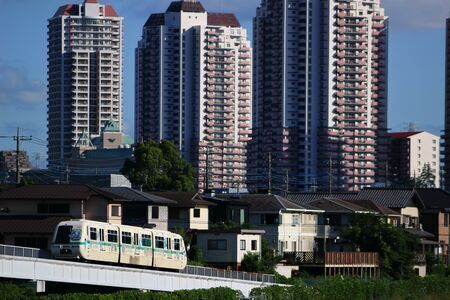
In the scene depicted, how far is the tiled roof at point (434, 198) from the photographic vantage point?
366 feet

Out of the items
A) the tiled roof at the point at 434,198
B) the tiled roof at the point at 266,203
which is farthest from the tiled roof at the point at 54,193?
the tiled roof at the point at 434,198

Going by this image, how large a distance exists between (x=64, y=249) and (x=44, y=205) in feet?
58.2

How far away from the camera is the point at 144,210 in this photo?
8088 cm

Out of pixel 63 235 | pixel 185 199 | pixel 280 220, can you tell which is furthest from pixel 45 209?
pixel 280 220

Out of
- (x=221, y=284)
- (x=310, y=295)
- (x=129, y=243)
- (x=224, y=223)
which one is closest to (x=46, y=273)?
(x=129, y=243)

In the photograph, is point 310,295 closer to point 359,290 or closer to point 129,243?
point 359,290

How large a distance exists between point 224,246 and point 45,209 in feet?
38.6

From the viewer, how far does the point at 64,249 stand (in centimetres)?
5603

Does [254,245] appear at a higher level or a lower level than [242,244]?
lower

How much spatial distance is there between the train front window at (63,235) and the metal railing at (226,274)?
10.1 metres

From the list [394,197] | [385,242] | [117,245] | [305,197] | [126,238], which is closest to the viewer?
[117,245]

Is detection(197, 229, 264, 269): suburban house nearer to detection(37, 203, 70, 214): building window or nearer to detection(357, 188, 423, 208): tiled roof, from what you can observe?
detection(37, 203, 70, 214): building window

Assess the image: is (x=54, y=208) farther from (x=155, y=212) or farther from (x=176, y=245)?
(x=176, y=245)

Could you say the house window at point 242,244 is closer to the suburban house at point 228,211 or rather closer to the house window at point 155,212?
the house window at point 155,212
